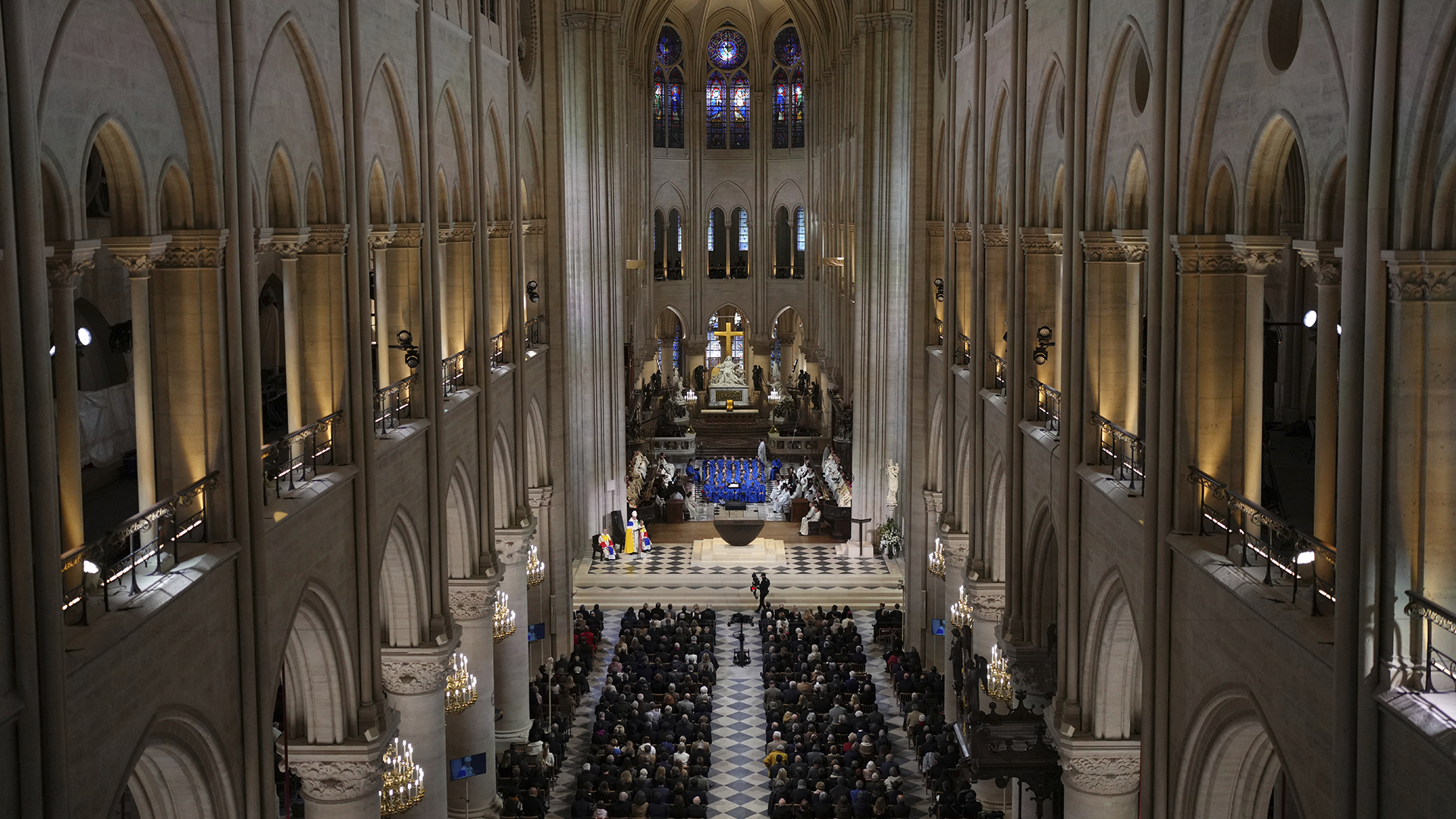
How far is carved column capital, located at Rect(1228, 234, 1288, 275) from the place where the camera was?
13.3 m

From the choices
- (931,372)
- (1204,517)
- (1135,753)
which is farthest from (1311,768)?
(931,372)

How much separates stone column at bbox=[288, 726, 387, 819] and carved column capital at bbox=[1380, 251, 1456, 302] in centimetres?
1245

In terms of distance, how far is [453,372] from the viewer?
2391 centimetres

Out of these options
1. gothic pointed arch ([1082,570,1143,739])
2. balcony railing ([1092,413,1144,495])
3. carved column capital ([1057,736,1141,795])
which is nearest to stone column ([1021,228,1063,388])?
balcony railing ([1092,413,1144,495])

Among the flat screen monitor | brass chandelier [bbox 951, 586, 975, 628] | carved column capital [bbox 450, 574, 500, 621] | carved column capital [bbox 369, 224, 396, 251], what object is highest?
carved column capital [bbox 369, 224, 396, 251]

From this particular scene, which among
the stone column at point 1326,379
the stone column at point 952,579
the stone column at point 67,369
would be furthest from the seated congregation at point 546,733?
the stone column at point 1326,379

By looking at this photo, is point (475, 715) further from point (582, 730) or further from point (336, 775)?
point (336, 775)

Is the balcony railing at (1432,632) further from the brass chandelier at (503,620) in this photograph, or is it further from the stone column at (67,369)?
the brass chandelier at (503,620)

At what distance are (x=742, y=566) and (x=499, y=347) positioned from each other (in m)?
15.5

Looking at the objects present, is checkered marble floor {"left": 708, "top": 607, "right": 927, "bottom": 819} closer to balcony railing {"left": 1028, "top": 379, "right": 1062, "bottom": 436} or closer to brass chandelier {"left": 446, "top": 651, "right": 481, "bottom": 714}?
brass chandelier {"left": 446, "top": 651, "right": 481, "bottom": 714}

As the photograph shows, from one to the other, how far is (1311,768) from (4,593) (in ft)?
29.9

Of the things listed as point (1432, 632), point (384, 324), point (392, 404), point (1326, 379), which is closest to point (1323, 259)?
point (1326, 379)

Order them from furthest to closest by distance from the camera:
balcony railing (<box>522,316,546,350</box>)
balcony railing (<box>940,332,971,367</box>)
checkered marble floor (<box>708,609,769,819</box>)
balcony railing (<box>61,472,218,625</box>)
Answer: balcony railing (<box>522,316,546,350</box>) → balcony railing (<box>940,332,971,367</box>) → checkered marble floor (<box>708,609,769,819</box>) → balcony railing (<box>61,472,218,625</box>)

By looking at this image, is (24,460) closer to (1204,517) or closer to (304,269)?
(304,269)
